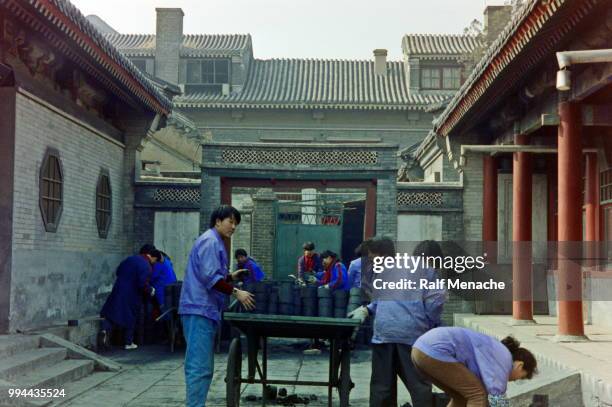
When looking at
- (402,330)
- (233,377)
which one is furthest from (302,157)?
(402,330)

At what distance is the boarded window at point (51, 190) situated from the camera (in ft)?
35.2

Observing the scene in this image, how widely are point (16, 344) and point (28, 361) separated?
476 mm

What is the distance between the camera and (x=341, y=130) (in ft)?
94.8

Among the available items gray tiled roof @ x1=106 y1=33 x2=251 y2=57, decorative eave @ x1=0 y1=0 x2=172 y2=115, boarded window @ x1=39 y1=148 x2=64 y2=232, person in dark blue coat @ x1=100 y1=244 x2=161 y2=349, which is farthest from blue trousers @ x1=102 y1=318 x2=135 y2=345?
gray tiled roof @ x1=106 y1=33 x2=251 y2=57

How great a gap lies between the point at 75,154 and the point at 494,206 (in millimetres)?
7170

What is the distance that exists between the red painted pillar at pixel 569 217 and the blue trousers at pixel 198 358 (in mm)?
4693

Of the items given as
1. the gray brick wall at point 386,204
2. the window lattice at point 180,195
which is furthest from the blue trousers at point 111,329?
the gray brick wall at point 386,204

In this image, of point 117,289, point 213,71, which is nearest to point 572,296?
point 117,289

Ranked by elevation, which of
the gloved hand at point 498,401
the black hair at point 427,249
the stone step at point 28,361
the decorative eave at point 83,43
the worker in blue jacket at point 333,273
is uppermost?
the decorative eave at point 83,43

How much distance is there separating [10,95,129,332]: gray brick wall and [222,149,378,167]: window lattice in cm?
211

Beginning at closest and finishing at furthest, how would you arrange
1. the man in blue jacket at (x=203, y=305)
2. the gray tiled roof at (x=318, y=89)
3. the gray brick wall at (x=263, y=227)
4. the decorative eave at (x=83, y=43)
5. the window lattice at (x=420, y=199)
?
the man in blue jacket at (x=203, y=305) < the decorative eave at (x=83, y=43) < the window lattice at (x=420, y=199) < the gray brick wall at (x=263, y=227) < the gray tiled roof at (x=318, y=89)

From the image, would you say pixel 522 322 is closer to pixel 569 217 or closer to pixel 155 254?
pixel 569 217

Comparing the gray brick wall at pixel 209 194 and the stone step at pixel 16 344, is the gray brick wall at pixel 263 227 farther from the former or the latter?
the stone step at pixel 16 344

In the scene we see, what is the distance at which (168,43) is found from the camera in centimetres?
3119
